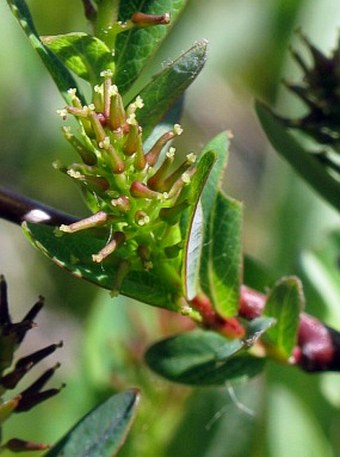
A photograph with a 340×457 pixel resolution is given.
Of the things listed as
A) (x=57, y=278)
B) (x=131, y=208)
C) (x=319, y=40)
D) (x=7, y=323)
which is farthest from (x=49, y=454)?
(x=57, y=278)

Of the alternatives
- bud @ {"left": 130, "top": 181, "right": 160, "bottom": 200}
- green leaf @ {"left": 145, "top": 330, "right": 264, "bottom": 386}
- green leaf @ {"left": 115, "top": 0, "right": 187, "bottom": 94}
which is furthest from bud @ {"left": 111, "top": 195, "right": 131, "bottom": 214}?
green leaf @ {"left": 145, "top": 330, "right": 264, "bottom": 386}

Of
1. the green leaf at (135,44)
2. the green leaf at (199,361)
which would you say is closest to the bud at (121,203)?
the green leaf at (135,44)

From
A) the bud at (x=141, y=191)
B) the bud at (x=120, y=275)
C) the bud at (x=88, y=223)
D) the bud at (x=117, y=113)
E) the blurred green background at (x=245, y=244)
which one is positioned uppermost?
the bud at (x=117, y=113)

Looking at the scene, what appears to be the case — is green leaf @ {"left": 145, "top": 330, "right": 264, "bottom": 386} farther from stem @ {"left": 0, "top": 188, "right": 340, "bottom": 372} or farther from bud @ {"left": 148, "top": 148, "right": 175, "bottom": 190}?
bud @ {"left": 148, "top": 148, "right": 175, "bottom": 190}

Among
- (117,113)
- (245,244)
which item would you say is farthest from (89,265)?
(245,244)

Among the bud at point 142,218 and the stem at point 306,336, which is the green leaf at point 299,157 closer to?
the stem at point 306,336

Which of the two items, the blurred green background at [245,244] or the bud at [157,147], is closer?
the bud at [157,147]

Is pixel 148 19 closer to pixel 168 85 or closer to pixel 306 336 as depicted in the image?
pixel 168 85
